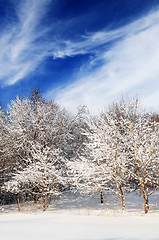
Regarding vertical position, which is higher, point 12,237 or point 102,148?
point 102,148

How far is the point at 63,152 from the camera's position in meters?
14.4

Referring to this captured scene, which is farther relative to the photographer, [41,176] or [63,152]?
[63,152]

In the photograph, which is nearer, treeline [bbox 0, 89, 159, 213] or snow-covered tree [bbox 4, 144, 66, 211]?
treeline [bbox 0, 89, 159, 213]

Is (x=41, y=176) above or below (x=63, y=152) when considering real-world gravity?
below

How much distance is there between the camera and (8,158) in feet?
43.8

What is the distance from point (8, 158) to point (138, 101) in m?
9.88

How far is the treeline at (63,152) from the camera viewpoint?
8727mm

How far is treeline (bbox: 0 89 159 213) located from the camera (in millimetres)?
8727

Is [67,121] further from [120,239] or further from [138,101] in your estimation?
[120,239]

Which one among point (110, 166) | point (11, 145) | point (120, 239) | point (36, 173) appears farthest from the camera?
point (11, 145)

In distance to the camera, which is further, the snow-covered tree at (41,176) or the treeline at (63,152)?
the snow-covered tree at (41,176)

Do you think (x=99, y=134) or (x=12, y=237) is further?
(x=99, y=134)

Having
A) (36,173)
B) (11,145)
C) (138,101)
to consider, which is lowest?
(36,173)

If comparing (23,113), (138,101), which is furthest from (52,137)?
(138,101)
